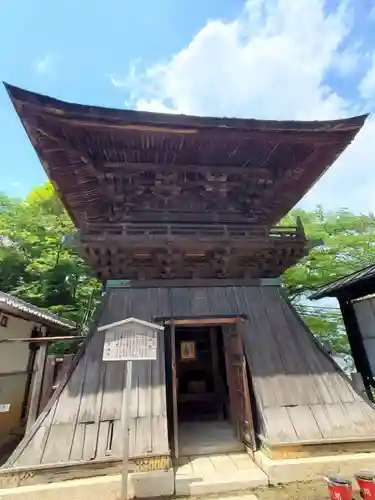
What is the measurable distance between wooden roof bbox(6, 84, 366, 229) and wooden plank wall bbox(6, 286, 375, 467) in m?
1.89

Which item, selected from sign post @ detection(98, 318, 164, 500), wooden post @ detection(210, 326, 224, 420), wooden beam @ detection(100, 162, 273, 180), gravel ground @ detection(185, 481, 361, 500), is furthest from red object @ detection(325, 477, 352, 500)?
wooden beam @ detection(100, 162, 273, 180)

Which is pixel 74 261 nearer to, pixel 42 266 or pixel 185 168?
pixel 42 266

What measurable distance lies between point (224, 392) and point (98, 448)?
499cm

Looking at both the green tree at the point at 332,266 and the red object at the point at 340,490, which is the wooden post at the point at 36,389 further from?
the green tree at the point at 332,266

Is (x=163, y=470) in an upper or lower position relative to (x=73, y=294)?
lower

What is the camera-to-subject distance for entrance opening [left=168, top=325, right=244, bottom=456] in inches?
254

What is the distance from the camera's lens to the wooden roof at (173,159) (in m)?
4.88

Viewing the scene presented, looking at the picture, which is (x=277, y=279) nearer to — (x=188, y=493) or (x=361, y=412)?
(x=361, y=412)

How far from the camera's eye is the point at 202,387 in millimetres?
9125

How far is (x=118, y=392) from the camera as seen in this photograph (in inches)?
181

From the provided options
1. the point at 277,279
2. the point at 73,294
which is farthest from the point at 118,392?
the point at 73,294

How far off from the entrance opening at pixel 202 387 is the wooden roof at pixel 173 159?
12.4ft

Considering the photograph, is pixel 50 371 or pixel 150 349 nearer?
pixel 150 349

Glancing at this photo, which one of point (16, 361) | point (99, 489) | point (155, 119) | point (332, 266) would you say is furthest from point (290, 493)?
point (332, 266)
